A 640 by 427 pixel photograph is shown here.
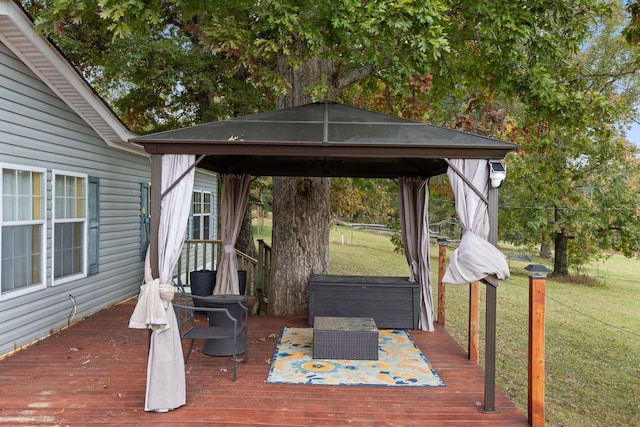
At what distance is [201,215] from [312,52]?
7.47m

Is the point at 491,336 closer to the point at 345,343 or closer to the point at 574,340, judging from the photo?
the point at 345,343

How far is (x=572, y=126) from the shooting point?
7.54 metres

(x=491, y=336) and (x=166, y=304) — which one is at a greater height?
(x=166, y=304)

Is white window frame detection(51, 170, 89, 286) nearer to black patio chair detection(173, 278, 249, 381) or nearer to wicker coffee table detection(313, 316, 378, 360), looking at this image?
black patio chair detection(173, 278, 249, 381)

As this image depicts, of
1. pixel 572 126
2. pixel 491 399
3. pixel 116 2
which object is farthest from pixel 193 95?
pixel 491 399

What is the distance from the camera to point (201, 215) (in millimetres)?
12438

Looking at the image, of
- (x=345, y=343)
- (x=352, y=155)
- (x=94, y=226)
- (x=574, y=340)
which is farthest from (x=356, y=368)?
(x=574, y=340)

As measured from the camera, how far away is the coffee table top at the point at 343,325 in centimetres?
535

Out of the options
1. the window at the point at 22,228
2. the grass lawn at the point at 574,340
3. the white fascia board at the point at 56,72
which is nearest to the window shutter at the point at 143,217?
the white fascia board at the point at 56,72

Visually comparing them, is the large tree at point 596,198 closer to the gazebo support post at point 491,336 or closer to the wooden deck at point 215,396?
the gazebo support post at point 491,336

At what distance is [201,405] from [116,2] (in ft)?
15.2

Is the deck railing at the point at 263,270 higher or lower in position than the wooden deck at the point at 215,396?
higher

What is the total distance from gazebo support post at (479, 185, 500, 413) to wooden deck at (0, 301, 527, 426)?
137 mm

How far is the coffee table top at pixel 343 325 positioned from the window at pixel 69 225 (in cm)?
372
